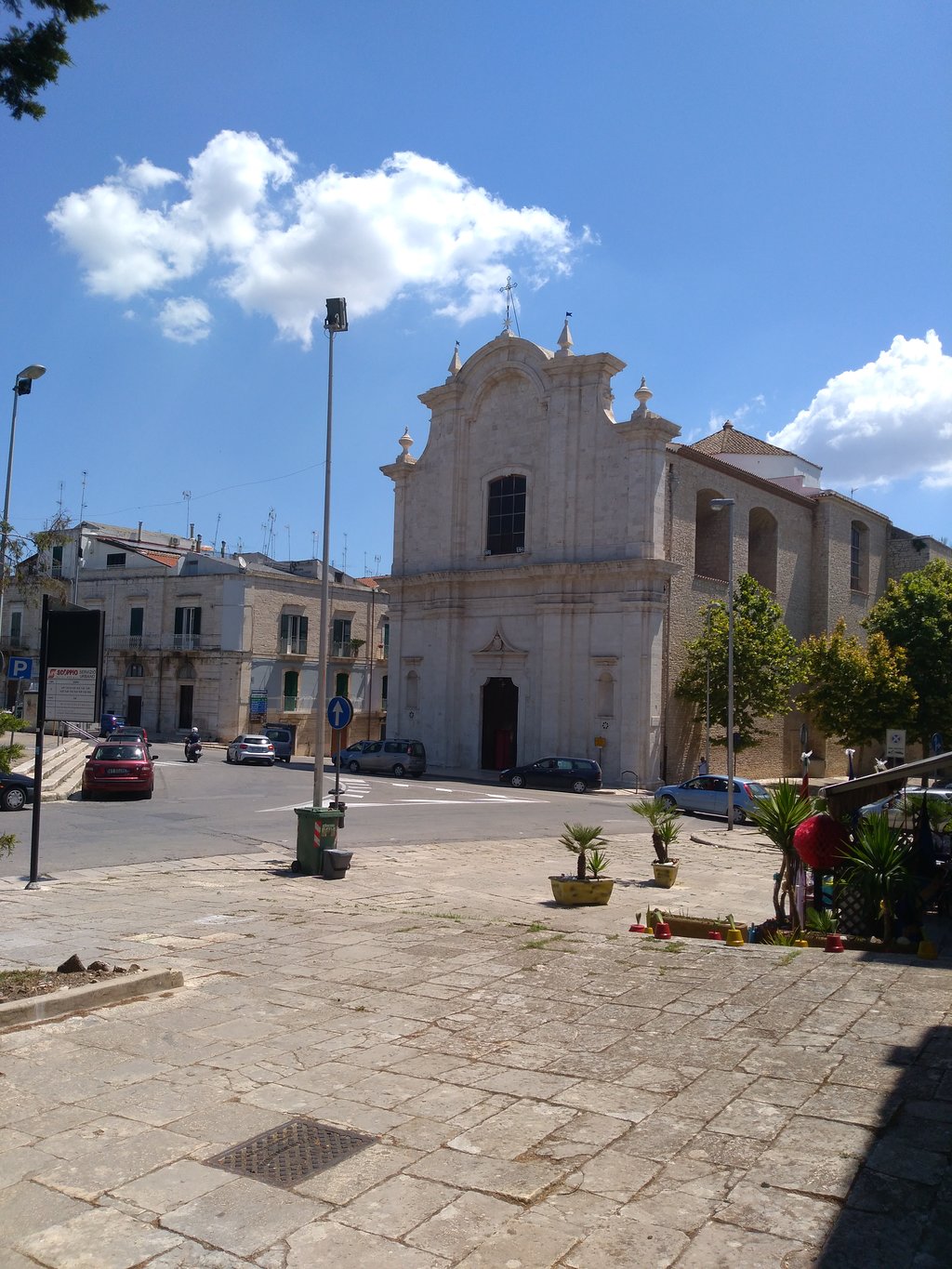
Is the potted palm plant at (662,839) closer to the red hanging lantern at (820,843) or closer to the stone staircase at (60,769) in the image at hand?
the red hanging lantern at (820,843)

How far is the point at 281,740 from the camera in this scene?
4653 centimetres

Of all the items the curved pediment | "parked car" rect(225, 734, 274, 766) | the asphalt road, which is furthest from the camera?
the curved pediment

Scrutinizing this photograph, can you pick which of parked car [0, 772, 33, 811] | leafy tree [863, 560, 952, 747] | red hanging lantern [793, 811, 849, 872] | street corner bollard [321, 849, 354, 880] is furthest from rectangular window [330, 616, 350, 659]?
red hanging lantern [793, 811, 849, 872]

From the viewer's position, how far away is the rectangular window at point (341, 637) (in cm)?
5909

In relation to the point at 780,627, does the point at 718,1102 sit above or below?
below

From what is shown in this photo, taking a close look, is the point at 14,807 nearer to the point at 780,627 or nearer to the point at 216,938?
the point at 216,938

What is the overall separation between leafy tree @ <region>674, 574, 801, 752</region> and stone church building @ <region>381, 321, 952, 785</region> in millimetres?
942

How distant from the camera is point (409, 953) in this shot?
984 cm

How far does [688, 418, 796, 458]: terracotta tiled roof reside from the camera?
186ft

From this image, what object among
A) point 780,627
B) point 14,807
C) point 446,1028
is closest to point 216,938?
point 446,1028

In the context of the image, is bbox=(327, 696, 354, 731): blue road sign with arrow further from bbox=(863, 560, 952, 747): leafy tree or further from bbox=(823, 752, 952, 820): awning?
bbox=(863, 560, 952, 747): leafy tree

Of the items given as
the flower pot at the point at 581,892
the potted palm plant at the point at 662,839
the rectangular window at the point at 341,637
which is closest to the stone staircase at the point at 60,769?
the potted palm plant at the point at 662,839

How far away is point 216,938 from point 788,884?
6.24 metres

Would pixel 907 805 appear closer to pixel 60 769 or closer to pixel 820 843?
pixel 820 843
